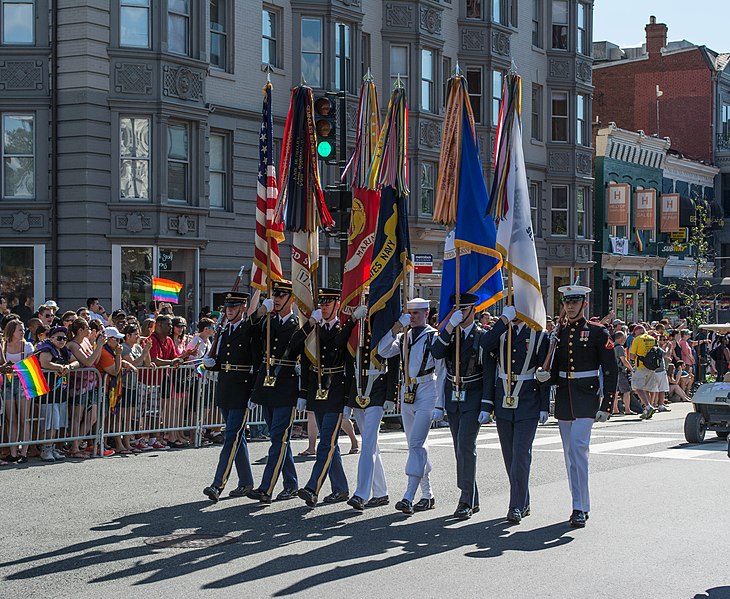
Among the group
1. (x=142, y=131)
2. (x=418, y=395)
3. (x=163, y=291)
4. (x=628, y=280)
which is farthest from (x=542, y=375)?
(x=628, y=280)

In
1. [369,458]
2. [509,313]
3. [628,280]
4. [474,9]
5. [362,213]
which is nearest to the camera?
[509,313]

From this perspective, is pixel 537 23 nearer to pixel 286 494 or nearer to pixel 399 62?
pixel 399 62

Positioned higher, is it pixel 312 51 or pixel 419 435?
pixel 312 51

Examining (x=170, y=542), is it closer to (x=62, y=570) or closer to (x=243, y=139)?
(x=62, y=570)

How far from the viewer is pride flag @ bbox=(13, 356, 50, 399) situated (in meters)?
14.2

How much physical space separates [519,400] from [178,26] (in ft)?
57.5

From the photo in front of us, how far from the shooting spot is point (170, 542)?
9766 mm

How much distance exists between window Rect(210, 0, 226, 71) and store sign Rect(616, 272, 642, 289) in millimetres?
25324

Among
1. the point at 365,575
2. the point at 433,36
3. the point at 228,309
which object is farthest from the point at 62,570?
the point at 433,36

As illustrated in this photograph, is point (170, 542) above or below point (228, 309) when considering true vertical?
below

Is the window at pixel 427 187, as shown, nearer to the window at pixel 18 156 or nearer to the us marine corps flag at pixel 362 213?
the window at pixel 18 156

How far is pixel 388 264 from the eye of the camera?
42.1 ft

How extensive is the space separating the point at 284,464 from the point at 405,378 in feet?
5.35

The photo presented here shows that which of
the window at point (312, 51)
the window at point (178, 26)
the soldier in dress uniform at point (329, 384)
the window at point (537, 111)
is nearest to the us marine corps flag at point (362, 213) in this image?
the soldier in dress uniform at point (329, 384)
